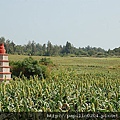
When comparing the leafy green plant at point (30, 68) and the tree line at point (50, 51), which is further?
the tree line at point (50, 51)

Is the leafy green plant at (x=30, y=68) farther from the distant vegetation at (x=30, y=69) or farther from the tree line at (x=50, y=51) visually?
the tree line at (x=50, y=51)

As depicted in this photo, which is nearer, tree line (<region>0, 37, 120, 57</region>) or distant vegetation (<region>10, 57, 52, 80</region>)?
distant vegetation (<region>10, 57, 52, 80</region>)

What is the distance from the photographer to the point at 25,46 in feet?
310

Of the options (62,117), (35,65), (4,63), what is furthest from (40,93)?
(35,65)

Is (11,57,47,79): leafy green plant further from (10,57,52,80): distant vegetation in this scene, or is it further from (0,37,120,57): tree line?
(0,37,120,57): tree line

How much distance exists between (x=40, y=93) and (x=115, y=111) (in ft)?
7.79

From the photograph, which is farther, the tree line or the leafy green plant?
the tree line

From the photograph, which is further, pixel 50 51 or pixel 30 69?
pixel 50 51

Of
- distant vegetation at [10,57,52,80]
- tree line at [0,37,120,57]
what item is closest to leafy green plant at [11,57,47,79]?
distant vegetation at [10,57,52,80]

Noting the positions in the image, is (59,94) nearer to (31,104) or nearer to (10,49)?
(31,104)

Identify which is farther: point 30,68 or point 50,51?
point 50,51

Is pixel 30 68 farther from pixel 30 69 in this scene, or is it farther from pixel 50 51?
pixel 50 51

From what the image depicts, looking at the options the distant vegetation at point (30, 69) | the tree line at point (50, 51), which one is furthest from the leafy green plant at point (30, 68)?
the tree line at point (50, 51)

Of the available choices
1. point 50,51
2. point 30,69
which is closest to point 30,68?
point 30,69
